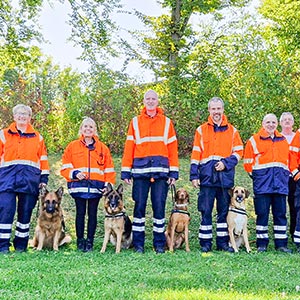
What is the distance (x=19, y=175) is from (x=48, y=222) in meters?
0.77

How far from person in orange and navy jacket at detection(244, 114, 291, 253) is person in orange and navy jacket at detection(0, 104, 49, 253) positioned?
2.89 m

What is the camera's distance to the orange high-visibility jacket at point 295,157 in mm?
6410

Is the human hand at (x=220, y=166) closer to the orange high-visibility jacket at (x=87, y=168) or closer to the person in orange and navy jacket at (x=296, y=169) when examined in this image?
the person in orange and navy jacket at (x=296, y=169)

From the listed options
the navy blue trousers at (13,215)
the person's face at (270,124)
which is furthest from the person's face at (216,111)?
the navy blue trousers at (13,215)

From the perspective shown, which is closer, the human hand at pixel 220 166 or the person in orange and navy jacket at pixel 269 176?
the human hand at pixel 220 166

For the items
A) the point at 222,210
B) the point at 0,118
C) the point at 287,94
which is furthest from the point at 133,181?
the point at 0,118

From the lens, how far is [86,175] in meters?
5.92

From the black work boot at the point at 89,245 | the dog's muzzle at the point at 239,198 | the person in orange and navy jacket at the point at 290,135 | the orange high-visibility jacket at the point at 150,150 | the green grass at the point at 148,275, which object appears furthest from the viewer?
the person in orange and navy jacket at the point at 290,135

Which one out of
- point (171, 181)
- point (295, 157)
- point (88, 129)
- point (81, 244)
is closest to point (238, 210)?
point (171, 181)

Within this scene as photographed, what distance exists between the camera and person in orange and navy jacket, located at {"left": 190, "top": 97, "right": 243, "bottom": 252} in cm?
595

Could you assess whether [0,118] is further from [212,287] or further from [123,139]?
[212,287]

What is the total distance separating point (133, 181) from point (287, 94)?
7.50m

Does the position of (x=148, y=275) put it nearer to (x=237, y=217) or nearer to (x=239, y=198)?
(x=237, y=217)

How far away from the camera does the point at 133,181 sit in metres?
6.04
